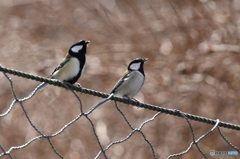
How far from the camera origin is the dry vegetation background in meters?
6.46

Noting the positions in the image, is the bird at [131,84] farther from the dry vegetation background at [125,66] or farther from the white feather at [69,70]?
the dry vegetation background at [125,66]

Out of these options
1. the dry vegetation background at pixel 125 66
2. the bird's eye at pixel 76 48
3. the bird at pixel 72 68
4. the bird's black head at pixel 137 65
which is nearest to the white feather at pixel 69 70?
the bird at pixel 72 68

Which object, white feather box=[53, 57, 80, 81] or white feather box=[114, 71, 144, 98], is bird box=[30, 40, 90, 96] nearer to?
white feather box=[53, 57, 80, 81]

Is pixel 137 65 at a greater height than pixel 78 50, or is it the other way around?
pixel 137 65

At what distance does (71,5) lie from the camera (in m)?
7.25

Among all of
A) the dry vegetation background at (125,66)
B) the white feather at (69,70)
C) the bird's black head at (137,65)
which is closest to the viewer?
the white feather at (69,70)

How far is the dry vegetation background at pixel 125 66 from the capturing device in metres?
6.46

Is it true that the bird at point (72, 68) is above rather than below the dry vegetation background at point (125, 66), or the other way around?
below

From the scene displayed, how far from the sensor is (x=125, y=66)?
6.82 meters

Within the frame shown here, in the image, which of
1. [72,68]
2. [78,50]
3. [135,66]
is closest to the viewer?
[72,68]

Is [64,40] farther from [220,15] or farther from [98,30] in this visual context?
[220,15]

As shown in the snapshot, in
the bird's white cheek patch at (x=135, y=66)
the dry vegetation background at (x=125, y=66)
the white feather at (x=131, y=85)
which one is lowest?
the white feather at (x=131, y=85)

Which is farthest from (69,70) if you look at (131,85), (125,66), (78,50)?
(125,66)

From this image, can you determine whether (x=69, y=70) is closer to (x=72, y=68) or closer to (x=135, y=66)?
(x=72, y=68)
